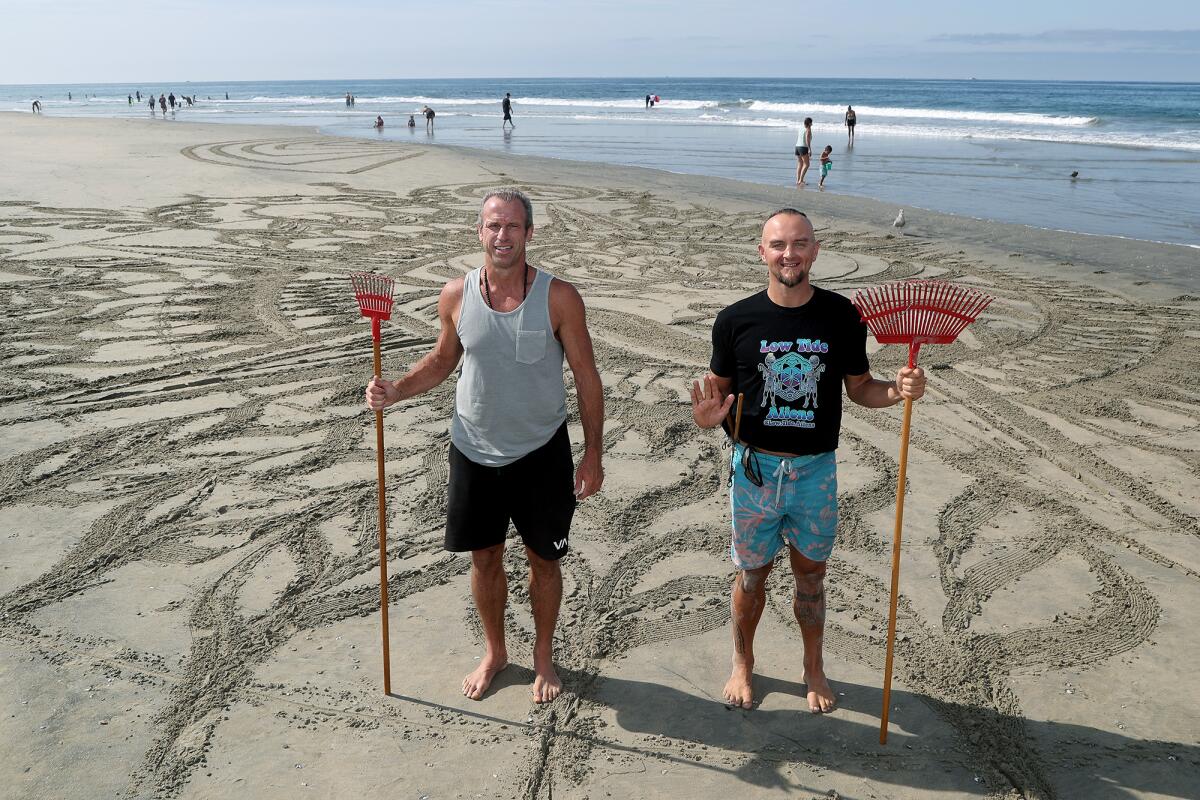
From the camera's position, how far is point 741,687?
12.2 feet

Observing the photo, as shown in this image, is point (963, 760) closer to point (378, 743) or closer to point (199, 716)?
point (378, 743)

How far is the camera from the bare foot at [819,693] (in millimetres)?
3660

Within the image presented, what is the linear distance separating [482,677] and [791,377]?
1.86 m

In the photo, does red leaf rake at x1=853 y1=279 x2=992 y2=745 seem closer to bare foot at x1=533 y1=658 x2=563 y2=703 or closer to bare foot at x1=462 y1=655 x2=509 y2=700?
bare foot at x1=533 y1=658 x2=563 y2=703

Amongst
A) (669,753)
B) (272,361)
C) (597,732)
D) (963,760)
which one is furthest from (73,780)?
(272,361)

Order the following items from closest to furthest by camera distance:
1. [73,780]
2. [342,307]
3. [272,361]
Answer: [73,780] → [272,361] → [342,307]

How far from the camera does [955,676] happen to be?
3.89 m

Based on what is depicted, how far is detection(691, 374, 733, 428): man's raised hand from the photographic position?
129 inches

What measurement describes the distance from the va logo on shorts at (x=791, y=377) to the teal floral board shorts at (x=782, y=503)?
24 cm

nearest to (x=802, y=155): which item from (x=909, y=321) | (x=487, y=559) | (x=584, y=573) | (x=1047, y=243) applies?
(x=1047, y=243)

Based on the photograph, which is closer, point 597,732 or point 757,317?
point 757,317

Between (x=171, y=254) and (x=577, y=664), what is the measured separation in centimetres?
951

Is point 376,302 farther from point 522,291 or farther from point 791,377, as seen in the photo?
point 791,377

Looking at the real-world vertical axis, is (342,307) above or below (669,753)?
above
